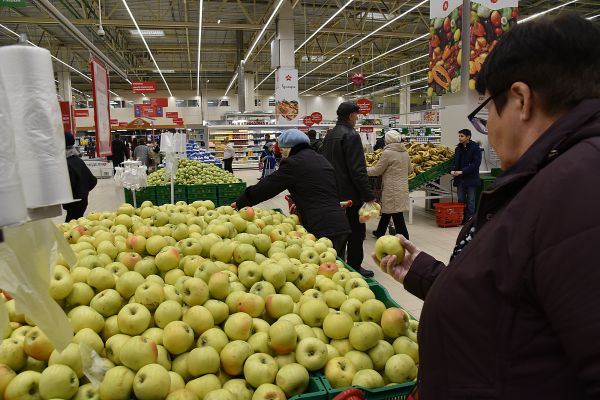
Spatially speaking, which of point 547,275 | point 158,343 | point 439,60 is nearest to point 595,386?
point 547,275

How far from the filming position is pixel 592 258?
767 millimetres

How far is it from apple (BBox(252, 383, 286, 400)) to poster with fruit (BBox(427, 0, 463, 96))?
8.33m

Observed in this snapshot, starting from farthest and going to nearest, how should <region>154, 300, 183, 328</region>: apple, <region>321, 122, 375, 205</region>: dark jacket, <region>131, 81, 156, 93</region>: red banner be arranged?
<region>131, 81, 156, 93</region>: red banner
<region>321, 122, 375, 205</region>: dark jacket
<region>154, 300, 183, 328</region>: apple

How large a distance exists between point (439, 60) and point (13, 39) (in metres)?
17.9

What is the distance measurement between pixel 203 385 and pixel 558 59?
4.46ft

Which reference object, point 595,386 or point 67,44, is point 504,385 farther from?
point 67,44

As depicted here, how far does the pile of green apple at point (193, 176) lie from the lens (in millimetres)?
7199

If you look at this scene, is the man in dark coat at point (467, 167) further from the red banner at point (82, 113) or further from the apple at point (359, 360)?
the red banner at point (82, 113)

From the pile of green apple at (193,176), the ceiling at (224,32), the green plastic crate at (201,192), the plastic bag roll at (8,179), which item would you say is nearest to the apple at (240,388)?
the plastic bag roll at (8,179)

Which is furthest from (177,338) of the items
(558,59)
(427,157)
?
(427,157)

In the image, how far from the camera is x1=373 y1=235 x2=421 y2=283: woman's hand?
1.76m

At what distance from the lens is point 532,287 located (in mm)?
855

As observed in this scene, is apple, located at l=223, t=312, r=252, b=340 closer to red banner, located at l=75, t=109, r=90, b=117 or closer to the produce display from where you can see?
the produce display

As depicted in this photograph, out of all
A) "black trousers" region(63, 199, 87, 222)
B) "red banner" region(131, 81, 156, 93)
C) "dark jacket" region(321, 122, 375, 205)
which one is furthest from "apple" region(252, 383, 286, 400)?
"red banner" region(131, 81, 156, 93)
